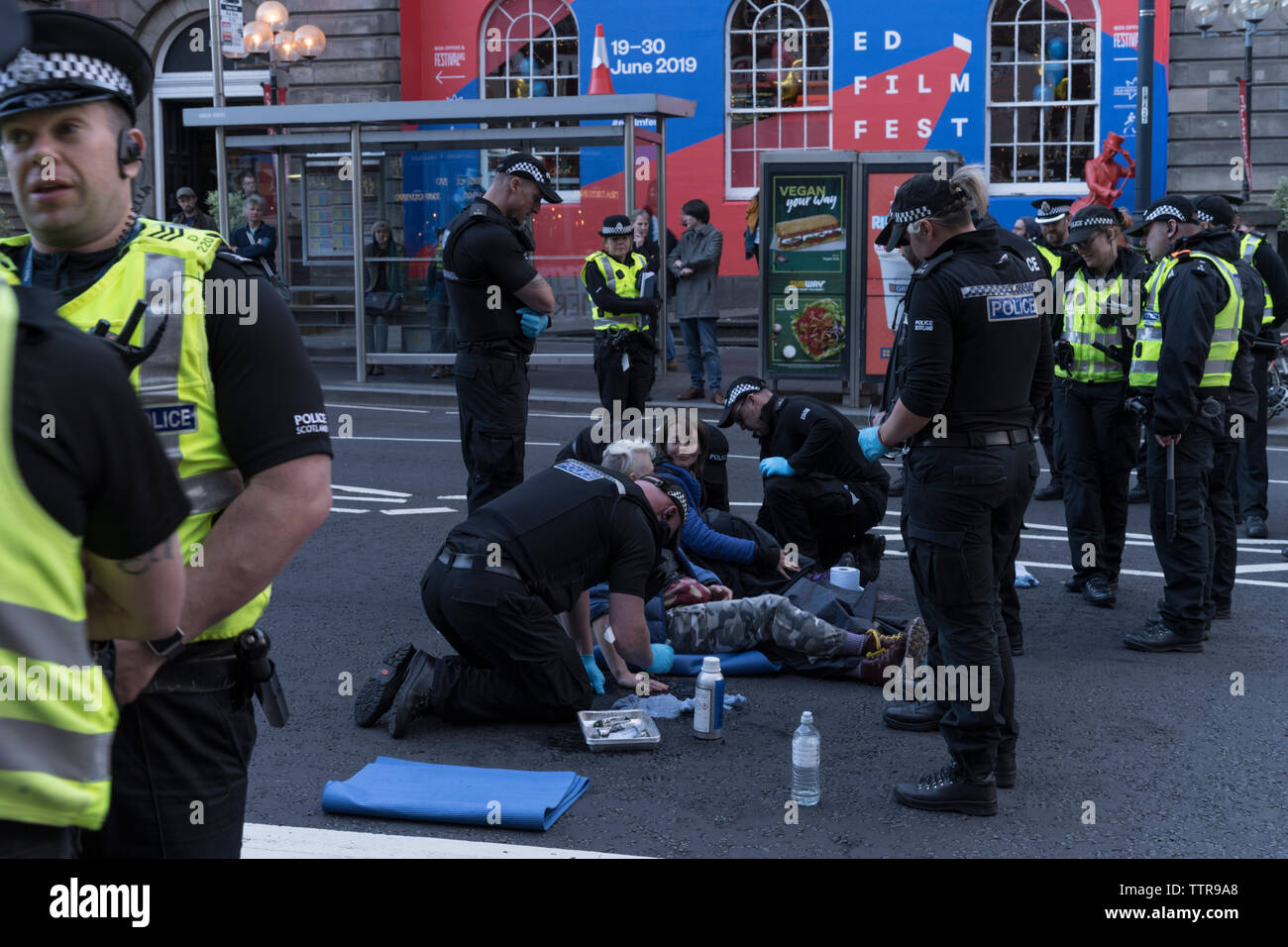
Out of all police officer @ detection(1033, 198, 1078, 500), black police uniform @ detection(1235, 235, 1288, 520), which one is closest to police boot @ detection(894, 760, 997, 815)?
black police uniform @ detection(1235, 235, 1288, 520)

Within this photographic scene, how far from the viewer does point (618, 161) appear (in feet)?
51.8

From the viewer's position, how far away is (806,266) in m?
14.5

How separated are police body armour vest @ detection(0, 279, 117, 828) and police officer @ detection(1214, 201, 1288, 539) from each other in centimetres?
833

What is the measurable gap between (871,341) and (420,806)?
10.5 metres

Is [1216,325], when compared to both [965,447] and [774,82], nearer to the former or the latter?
[965,447]

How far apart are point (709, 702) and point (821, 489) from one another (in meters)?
2.74

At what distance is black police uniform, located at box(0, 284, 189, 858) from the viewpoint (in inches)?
69.7

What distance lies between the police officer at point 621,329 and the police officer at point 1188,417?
17.8ft

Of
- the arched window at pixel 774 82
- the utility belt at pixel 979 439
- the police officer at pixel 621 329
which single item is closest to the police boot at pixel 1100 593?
the utility belt at pixel 979 439

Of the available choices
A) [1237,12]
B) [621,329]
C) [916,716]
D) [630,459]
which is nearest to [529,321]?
[630,459]

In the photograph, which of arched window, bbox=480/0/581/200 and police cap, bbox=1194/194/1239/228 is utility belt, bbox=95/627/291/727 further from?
arched window, bbox=480/0/581/200

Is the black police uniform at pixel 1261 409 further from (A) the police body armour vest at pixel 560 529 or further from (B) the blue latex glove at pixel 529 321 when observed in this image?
(A) the police body armour vest at pixel 560 529
